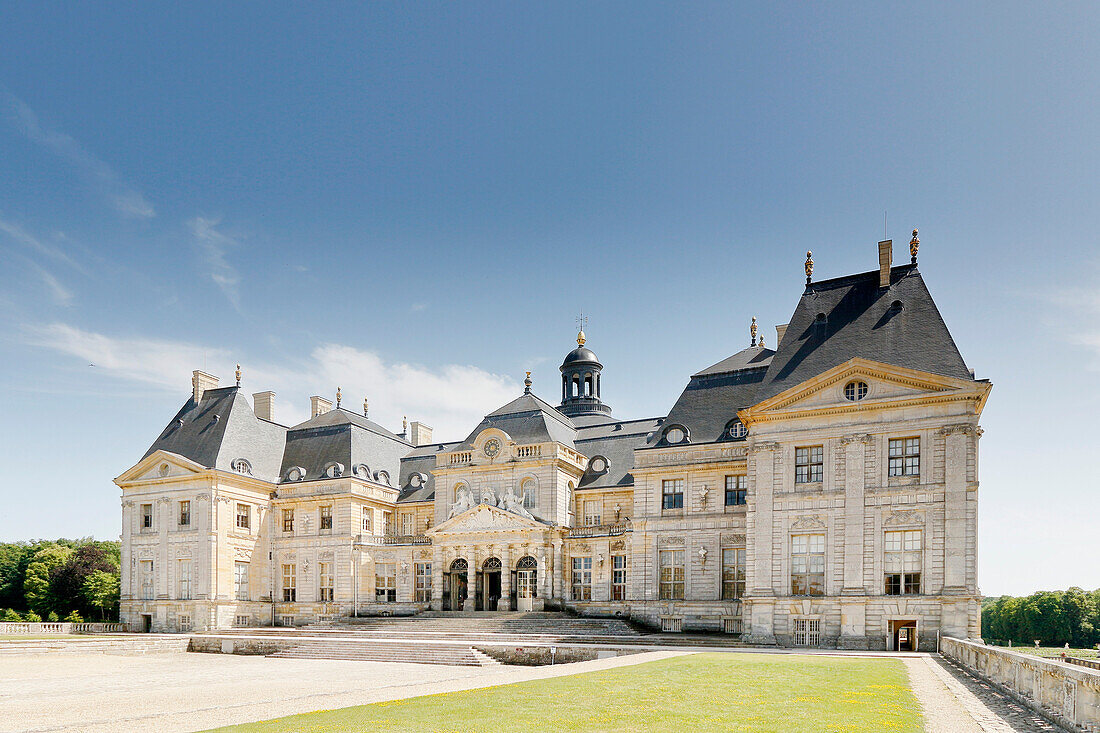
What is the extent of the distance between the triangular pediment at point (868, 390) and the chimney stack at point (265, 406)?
34948 mm

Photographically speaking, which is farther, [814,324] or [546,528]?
[546,528]

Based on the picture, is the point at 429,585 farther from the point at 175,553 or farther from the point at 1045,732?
the point at 1045,732

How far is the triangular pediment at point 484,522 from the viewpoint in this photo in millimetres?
46750

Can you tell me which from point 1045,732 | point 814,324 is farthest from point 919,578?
point 1045,732

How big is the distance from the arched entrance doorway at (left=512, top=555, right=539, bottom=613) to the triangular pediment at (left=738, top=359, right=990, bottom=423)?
1608 centimetres

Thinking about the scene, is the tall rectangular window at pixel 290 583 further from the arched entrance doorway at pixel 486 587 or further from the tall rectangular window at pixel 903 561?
the tall rectangular window at pixel 903 561

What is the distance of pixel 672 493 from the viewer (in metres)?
43.9

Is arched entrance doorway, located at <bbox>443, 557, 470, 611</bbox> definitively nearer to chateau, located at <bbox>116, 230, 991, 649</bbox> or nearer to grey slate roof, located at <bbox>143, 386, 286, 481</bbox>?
chateau, located at <bbox>116, 230, 991, 649</bbox>

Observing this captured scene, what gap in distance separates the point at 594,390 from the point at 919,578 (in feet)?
97.0

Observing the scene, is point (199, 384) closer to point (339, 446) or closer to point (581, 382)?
point (339, 446)

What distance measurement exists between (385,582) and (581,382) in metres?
19.1

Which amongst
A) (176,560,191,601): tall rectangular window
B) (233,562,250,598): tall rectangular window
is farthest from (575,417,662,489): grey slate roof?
(176,560,191,601): tall rectangular window

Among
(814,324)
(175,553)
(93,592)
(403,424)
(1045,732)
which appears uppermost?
(814,324)

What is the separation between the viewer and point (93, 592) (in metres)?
62.5
